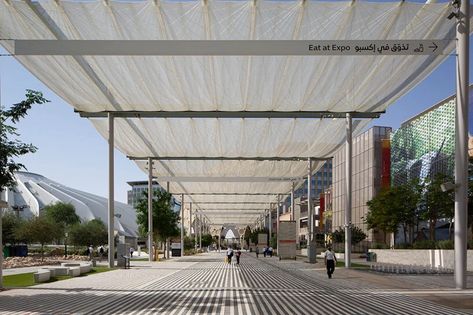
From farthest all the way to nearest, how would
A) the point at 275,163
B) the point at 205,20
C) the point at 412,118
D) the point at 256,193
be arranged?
the point at 256,193 → the point at 412,118 → the point at 275,163 → the point at 205,20

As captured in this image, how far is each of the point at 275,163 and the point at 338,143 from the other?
43.7ft

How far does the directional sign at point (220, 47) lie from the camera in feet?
71.8

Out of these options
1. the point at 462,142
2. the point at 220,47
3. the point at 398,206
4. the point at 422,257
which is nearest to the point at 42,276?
the point at 220,47

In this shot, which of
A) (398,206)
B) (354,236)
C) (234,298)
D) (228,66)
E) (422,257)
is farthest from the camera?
(354,236)

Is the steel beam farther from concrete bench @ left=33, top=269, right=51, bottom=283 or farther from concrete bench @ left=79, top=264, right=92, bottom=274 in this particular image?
concrete bench @ left=33, top=269, right=51, bottom=283

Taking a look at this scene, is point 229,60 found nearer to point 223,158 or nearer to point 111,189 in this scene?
point 111,189

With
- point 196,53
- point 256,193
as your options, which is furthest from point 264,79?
point 256,193

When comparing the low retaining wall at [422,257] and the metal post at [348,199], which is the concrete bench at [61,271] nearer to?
the metal post at [348,199]

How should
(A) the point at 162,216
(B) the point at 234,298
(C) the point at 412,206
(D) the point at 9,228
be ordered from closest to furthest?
(B) the point at 234,298, (C) the point at 412,206, (D) the point at 9,228, (A) the point at 162,216

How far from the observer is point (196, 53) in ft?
72.9

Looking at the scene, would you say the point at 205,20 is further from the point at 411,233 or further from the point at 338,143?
the point at 411,233

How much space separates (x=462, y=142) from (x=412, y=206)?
94.0 ft

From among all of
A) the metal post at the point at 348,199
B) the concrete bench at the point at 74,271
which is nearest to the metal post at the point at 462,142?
the concrete bench at the point at 74,271

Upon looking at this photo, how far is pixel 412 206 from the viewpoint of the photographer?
48281mm
